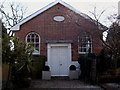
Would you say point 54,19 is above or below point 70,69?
above

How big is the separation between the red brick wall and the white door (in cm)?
64

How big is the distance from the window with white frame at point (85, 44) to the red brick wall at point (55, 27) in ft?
1.08

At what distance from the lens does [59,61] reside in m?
13.0

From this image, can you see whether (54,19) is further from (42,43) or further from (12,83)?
(12,83)

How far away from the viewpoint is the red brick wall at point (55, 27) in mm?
13031

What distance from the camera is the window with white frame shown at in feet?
42.1

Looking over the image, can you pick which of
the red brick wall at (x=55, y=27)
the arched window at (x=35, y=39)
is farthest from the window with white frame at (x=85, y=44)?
the arched window at (x=35, y=39)

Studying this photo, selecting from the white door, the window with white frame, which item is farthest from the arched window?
the window with white frame

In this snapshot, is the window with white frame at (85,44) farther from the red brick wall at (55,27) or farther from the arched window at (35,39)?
the arched window at (35,39)

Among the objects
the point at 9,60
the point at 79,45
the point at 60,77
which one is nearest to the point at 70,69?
the point at 60,77

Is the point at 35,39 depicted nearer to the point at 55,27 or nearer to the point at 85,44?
the point at 55,27

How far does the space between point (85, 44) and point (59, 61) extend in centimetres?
246

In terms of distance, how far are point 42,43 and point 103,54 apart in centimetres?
497

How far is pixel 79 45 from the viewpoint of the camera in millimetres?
12992
